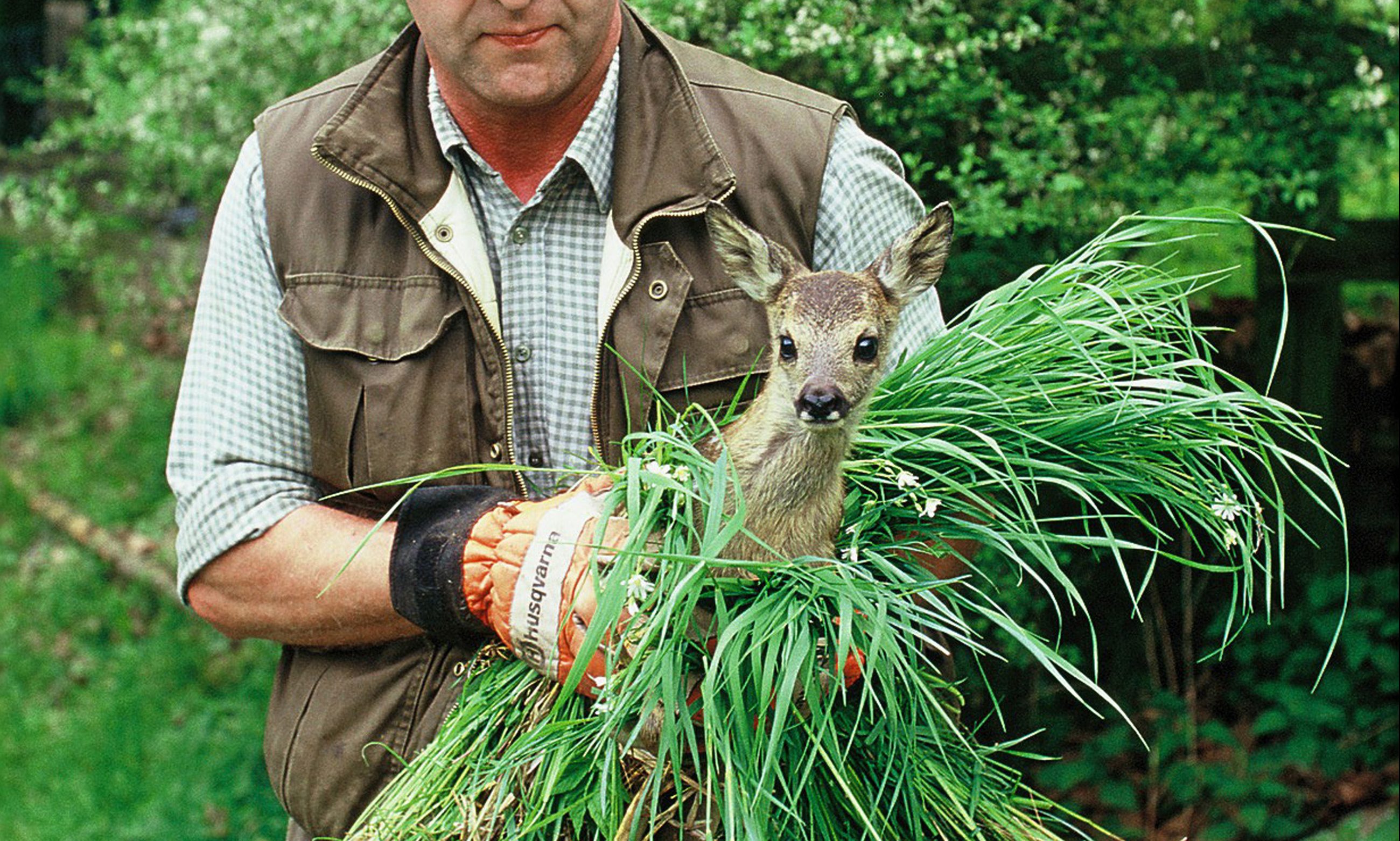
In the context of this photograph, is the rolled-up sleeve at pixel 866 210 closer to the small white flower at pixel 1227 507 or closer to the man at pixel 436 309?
the man at pixel 436 309

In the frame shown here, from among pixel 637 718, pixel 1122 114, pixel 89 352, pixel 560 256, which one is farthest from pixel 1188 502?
pixel 89 352

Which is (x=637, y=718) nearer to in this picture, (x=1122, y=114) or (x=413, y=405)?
(x=413, y=405)

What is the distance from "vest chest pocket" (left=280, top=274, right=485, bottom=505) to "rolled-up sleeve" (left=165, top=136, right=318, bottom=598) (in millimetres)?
73

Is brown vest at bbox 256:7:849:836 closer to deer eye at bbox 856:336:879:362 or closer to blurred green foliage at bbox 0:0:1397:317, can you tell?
deer eye at bbox 856:336:879:362

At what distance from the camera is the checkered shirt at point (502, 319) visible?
276 centimetres

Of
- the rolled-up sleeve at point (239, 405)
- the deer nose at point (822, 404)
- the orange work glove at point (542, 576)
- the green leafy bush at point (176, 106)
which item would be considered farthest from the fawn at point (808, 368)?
the green leafy bush at point (176, 106)

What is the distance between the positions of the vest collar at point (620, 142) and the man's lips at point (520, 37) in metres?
0.25

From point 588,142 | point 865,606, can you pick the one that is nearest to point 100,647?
point 588,142

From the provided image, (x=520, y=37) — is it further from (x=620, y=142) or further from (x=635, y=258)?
(x=635, y=258)

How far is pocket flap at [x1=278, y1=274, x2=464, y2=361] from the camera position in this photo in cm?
274

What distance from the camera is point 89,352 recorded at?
26.3ft

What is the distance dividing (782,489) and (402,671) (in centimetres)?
81

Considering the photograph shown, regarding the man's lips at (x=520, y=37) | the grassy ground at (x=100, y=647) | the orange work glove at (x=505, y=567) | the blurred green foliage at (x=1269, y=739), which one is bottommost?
the grassy ground at (x=100, y=647)

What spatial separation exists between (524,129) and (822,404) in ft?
2.89
